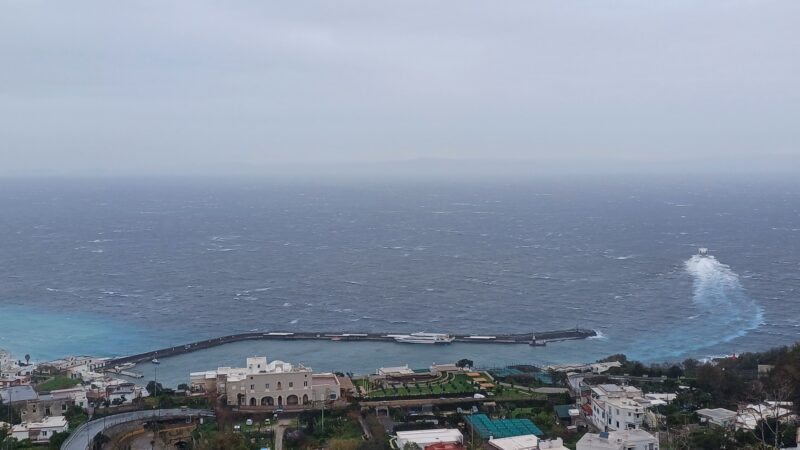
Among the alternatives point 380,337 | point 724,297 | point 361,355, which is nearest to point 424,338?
point 380,337

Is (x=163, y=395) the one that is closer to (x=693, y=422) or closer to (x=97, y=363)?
(x=97, y=363)

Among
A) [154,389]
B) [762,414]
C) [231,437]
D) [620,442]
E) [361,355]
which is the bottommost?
[361,355]

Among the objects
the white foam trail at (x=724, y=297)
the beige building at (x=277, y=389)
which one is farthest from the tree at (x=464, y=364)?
the white foam trail at (x=724, y=297)

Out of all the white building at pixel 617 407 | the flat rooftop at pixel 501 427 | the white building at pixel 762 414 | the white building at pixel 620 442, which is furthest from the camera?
the white building at pixel 617 407

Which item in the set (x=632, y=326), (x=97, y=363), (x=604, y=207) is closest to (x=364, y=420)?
(x=97, y=363)

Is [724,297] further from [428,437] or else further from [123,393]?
[123,393]

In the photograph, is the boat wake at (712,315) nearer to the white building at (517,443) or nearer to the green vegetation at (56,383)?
the white building at (517,443)
